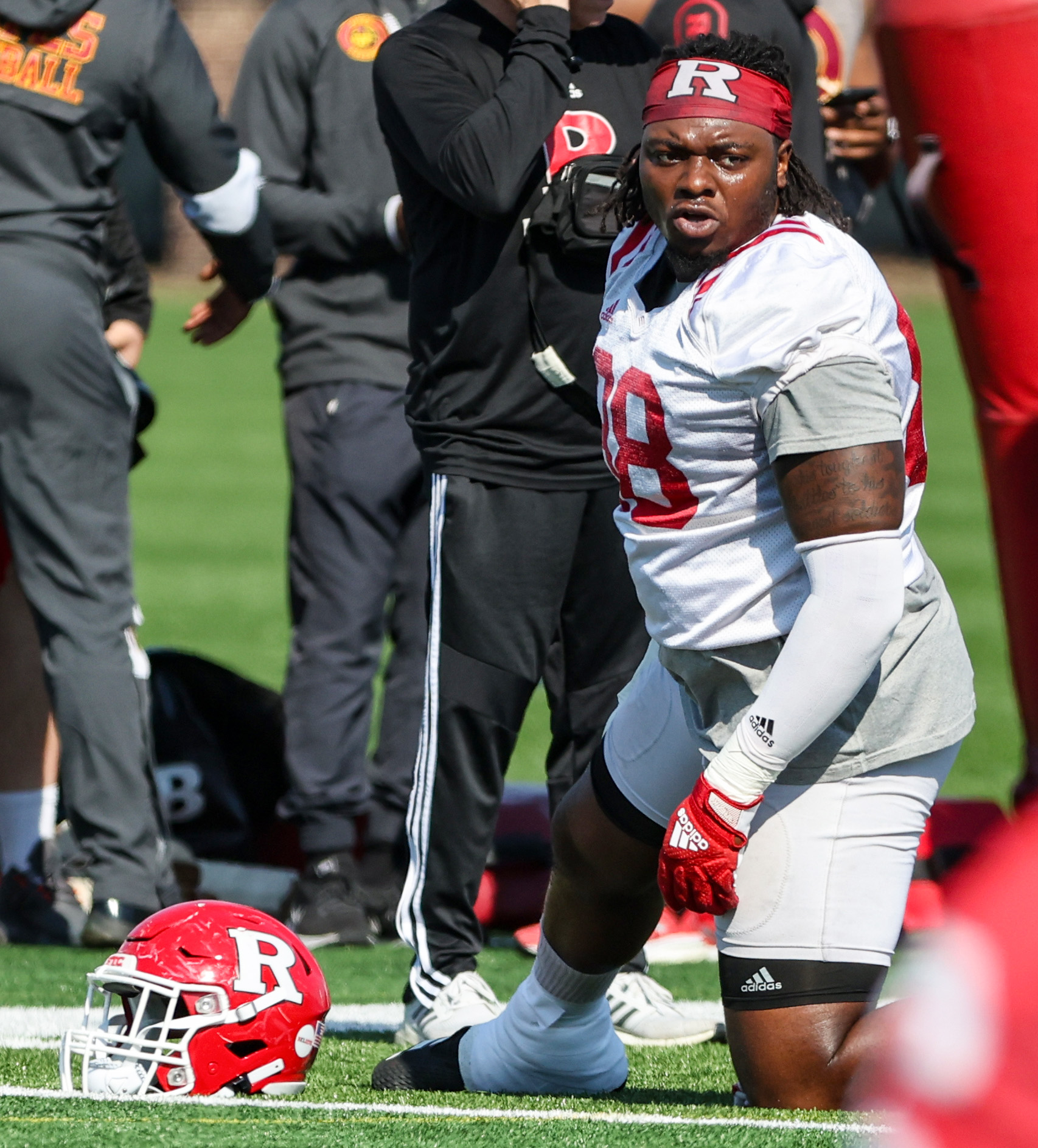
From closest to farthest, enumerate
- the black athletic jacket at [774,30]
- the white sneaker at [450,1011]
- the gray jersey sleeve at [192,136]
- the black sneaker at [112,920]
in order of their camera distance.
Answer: the white sneaker at [450,1011] → the black athletic jacket at [774,30] → the black sneaker at [112,920] → the gray jersey sleeve at [192,136]

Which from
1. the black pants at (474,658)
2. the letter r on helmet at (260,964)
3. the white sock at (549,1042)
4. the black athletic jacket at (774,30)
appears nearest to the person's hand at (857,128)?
the black athletic jacket at (774,30)

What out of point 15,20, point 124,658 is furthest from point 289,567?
point 15,20

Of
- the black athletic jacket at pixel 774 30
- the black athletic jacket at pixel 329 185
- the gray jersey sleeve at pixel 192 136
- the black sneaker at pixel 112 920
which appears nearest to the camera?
the black athletic jacket at pixel 774 30

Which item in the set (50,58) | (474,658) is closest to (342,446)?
(50,58)

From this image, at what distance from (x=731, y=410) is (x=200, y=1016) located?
1239 millimetres

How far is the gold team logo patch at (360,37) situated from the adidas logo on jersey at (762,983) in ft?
10.5

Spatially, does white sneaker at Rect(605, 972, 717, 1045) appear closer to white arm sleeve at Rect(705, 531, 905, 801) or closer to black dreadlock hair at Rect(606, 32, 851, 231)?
white arm sleeve at Rect(705, 531, 905, 801)

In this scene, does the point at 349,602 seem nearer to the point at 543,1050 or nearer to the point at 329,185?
the point at 329,185

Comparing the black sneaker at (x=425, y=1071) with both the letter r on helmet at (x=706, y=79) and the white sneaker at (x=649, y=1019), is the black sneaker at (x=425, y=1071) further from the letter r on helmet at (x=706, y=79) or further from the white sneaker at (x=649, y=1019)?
the letter r on helmet at (x=706, y=79)

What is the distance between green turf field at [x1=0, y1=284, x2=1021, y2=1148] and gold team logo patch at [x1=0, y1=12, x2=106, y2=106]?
2002mm

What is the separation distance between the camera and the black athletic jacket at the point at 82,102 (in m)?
4.39

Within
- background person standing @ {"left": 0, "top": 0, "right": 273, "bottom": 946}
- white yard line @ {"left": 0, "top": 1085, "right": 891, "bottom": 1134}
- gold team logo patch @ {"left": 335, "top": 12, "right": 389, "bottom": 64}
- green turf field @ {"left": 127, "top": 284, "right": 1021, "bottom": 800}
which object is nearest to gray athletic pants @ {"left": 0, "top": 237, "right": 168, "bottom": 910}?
background person standing @ {"left": 0, "top": 0, "right": 273, "bottom": 946}

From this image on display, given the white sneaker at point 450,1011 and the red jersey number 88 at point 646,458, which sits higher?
the red jersey number 88 at point 646,458

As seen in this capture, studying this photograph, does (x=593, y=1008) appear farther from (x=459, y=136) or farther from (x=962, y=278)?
(x=962, y=278)
